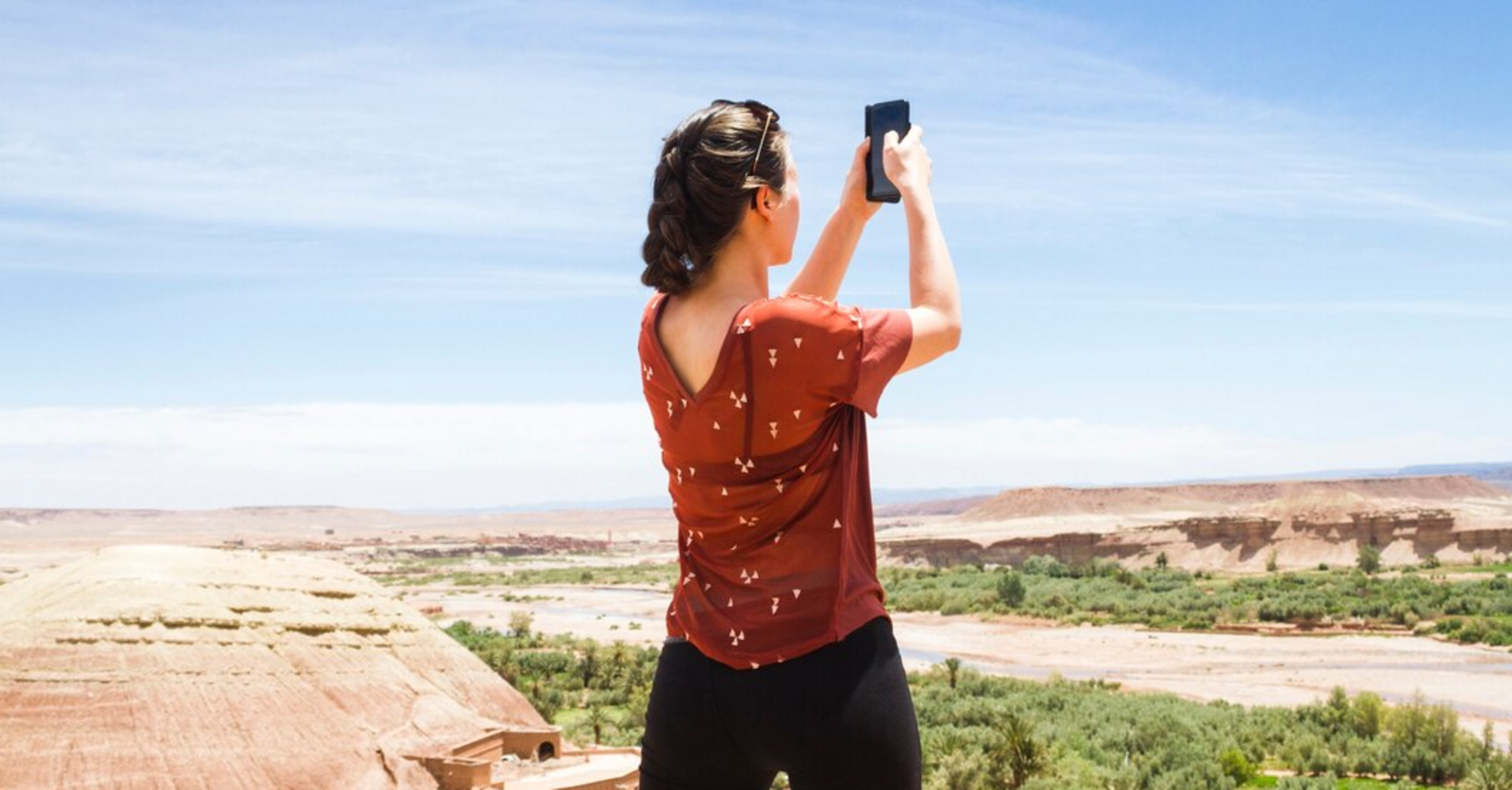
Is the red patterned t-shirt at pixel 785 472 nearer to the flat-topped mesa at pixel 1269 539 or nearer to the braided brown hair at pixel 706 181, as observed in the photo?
the braided brown hair at pixel 706 181

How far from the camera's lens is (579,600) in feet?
162

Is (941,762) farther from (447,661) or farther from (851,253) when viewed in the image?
(851,253)

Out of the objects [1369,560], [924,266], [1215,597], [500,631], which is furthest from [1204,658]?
[924,266]

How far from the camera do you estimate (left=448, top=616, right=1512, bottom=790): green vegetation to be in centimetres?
1444

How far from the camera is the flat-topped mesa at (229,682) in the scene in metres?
10.4

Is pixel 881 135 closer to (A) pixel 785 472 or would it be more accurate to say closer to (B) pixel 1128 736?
(A) pixel 785 472

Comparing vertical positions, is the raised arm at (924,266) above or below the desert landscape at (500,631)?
above

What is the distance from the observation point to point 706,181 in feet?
5.59

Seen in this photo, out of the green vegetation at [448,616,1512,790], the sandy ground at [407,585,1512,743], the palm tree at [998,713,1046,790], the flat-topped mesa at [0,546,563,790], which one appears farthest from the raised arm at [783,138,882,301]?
the sandy ground at [407,585,1512,743]

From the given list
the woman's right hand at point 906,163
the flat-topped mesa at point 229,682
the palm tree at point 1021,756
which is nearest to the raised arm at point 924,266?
the woman's right hand at point 906,163

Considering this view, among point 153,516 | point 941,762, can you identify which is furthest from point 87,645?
point 153,516

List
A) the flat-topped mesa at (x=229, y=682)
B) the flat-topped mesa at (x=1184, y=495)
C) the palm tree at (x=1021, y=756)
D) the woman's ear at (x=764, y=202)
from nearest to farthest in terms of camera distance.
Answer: the woman's ear at (x=764, y=202), the flat-topped mesa at (x=229, y=682), the palm tree at (x=1021, y=756), the flat-topped mesa at (x=1184, y=495)

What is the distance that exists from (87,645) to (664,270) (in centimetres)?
1135

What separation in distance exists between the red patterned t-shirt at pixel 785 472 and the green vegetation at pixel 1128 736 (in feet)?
41.6
